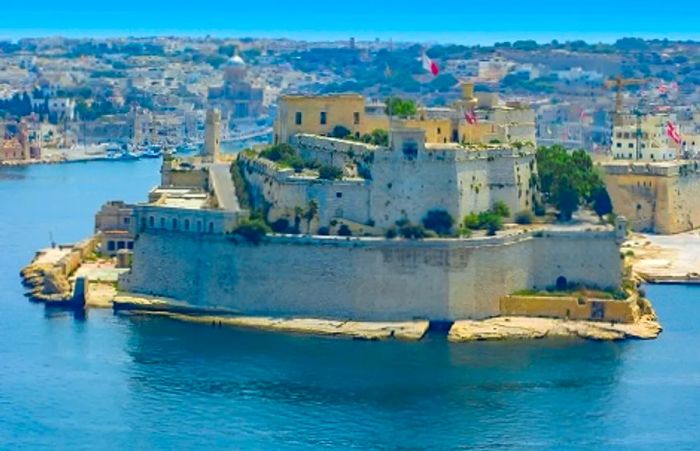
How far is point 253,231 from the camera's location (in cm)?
3678

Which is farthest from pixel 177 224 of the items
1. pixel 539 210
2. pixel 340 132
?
pixel 539 210

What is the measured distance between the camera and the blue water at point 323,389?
96.0 ft

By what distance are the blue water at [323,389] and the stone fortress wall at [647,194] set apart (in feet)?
33.9

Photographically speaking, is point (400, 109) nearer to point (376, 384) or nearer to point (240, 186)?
point (240, 186)

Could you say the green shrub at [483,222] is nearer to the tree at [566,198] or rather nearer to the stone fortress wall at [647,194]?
the tree at [566,198]

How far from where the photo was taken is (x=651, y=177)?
4828cm

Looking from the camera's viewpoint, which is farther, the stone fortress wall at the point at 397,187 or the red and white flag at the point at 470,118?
the red and white flag at the point at 470,118

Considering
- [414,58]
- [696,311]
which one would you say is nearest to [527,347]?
[696,311]

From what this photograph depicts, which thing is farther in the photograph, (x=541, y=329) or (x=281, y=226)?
(x=281, y=226)

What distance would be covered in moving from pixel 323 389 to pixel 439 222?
615cm

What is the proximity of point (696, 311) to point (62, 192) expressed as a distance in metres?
27.9

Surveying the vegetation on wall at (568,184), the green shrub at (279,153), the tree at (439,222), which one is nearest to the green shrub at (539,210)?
the vegetation on wall at (568,184)

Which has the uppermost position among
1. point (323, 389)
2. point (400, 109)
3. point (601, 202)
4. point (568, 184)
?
point (400, 109)

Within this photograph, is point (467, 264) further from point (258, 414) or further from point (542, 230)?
point (258, 414)
